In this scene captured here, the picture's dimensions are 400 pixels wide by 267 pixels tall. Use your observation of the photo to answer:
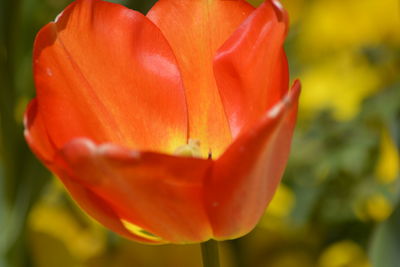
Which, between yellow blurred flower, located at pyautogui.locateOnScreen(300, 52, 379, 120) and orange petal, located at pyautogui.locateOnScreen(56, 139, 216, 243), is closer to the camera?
orange petal, located at pyautogui.locateOnScreen(56, 139, 216, 243)

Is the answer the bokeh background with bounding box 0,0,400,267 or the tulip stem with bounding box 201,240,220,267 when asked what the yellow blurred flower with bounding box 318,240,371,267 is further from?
the tulip stem with bounding box 201,240,220,267

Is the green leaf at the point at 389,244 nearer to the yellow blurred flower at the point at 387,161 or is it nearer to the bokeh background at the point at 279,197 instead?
the bokeh background at the point at 279,197

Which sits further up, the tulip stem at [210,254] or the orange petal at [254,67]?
the orange petal at [254,67]

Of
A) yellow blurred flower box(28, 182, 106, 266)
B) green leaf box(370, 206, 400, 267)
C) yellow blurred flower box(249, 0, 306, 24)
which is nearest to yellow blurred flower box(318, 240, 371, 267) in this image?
yellow blurred flower box(28, 182, 106, 266)

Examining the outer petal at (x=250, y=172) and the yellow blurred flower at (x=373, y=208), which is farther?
the yellow blurred flower at (x=373, y=208)

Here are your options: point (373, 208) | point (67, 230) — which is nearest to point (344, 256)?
point (373, 208)

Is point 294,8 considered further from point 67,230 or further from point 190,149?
point 190,149

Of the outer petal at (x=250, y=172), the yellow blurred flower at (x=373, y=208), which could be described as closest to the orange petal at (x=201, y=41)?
the outer petal at (x=250, y=172)
